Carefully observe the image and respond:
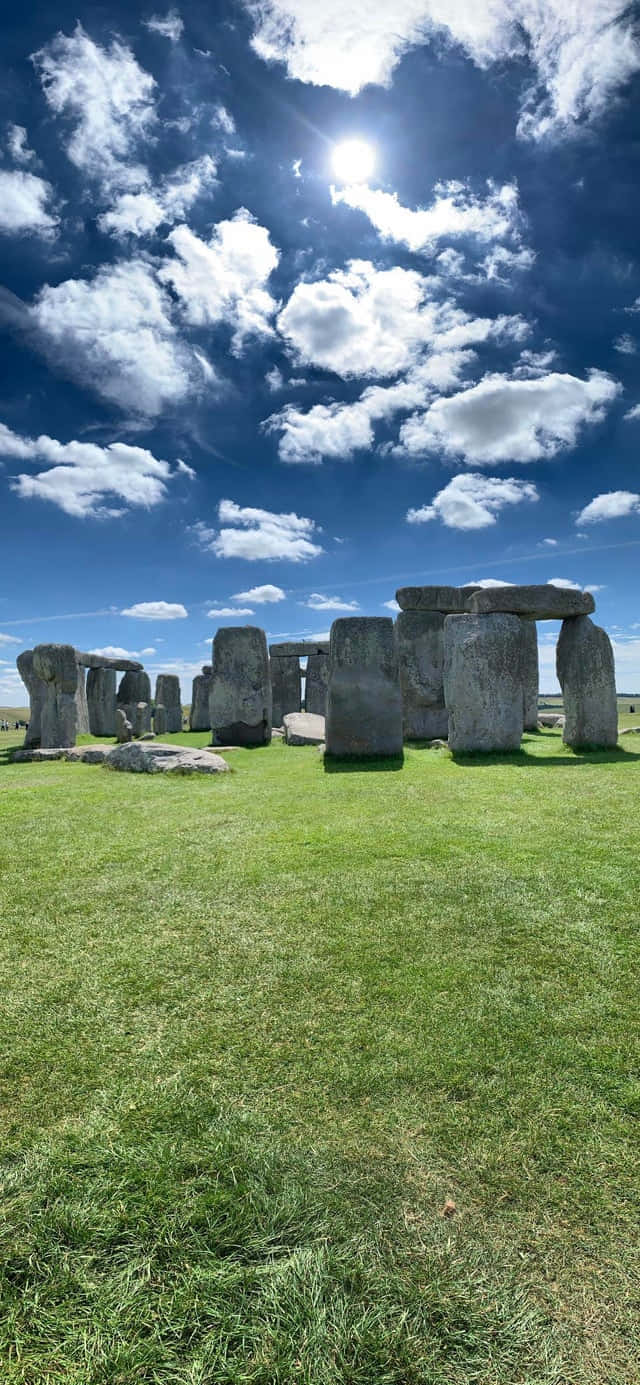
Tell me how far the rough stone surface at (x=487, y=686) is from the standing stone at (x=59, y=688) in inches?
361

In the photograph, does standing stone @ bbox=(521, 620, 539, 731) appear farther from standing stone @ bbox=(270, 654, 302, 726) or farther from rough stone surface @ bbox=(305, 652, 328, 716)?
standing stone @ bbox=(270, 654, 302, 726)

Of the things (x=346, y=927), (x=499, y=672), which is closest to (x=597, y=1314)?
(x=346, y=927)

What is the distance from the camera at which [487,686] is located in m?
9.37

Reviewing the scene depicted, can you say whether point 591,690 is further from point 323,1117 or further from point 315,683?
point 315,683

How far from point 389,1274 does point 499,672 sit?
826 centimetres

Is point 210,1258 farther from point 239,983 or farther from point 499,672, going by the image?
point 499,672

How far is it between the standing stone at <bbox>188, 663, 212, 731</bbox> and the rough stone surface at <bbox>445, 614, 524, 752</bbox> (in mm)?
15111

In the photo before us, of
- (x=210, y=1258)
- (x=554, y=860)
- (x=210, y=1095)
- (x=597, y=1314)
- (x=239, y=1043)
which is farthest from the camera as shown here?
(x=554, y=860)

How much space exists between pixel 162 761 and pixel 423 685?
6.37 metres

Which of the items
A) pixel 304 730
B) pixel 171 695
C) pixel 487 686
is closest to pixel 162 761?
pixel 487 686

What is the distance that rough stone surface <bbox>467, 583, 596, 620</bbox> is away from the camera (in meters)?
9.60

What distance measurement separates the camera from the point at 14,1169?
2033 millimetres

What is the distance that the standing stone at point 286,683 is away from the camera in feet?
78.2

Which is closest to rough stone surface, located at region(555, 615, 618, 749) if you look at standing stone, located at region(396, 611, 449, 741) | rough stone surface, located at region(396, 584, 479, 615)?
standing stone, located at region(396, 611, 449, 741)
